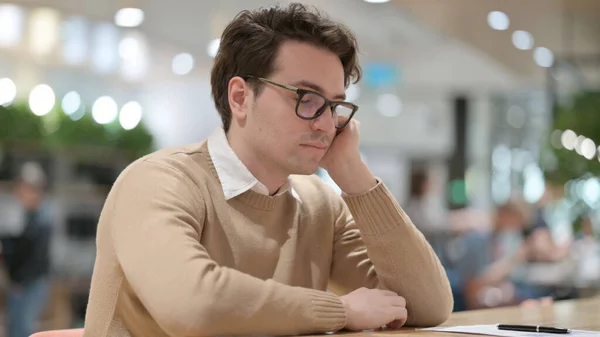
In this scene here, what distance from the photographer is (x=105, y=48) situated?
9.36m

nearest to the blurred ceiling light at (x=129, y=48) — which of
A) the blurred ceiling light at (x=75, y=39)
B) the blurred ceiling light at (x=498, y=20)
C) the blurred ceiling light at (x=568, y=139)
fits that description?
the blurred ceiling light at (x=75, y=39)

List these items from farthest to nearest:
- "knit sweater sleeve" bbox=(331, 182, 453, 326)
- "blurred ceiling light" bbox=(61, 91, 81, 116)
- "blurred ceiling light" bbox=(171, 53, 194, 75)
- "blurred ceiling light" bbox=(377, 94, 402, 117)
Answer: "blurred ceiling light" bbox=(377, 94, 402, 117)
"blurred ceiling light" bbox=(171, 53, 194, 75)
"blurred ceiling light" bbox=(61, 91, 81, 116)
"knit sweater sleeve" bbox=(331, 182, 453, 326)

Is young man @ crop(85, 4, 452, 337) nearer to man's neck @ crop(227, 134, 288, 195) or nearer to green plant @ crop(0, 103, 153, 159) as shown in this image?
man's neck @ crop(227, 134, 288, 195)

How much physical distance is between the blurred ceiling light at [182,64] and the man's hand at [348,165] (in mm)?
9010

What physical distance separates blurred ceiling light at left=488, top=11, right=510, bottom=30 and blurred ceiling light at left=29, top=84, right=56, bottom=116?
15.0 feet

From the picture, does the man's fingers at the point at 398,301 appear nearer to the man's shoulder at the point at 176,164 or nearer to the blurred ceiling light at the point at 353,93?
the man's shoulder at the point at 176,164

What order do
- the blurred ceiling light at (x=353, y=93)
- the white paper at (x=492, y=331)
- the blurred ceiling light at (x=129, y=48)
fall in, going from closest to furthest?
the white paper at (x=492, y=331) → the blurred ceiling light at (x=129, y=48) → the blurred ceiling light at (x=353, y=93)

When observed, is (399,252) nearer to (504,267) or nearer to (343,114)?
(343,114)

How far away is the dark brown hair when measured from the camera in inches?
70.1

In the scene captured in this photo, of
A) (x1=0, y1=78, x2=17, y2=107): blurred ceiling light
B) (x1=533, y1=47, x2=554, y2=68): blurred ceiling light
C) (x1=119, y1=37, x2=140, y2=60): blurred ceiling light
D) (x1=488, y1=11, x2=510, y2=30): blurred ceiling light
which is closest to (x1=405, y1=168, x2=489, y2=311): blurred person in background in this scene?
(x1=488, y1=11, x2=510, y2=30): blurred ceiling light

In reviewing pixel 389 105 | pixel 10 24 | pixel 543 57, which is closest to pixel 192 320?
pixel 10 24

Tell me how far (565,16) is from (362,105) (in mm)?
5799

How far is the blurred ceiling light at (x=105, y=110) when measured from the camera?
30.5 ft

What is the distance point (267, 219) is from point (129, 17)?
22.6ft
